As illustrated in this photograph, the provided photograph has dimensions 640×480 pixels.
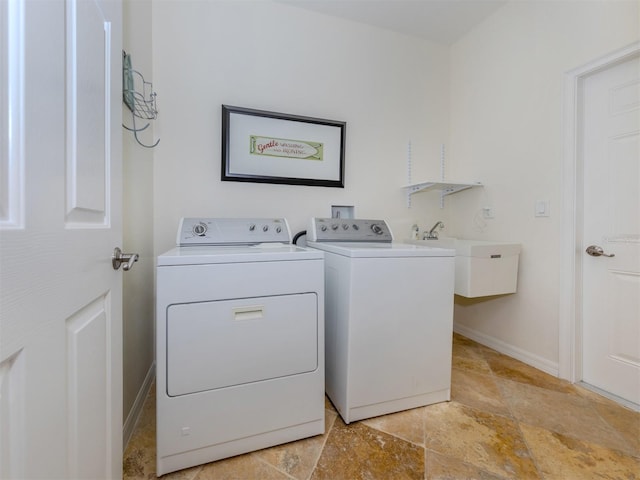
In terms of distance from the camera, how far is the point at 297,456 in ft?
4.16

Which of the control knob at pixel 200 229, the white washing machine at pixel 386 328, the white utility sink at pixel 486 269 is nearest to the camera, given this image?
the white washing machine at pixel 386 328

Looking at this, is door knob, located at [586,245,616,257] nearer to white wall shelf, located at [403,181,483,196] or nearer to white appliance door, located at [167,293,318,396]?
white wall shelf, located at [403,181,483,196]

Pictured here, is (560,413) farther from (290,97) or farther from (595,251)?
(290,97)

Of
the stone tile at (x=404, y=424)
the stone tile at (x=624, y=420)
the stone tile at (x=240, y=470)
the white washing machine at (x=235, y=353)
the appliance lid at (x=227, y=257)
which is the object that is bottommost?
the stone tile at (x=240, y=470)

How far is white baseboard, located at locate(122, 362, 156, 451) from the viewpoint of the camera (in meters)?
1.30

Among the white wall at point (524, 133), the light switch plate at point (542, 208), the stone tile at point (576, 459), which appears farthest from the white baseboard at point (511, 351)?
the light switch plate at point (542, 208)

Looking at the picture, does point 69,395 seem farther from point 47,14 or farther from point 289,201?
point 289,201

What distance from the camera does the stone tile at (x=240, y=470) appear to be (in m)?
1.17

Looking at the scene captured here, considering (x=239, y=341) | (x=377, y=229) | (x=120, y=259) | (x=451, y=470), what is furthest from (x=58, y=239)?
(x=377, y=229)

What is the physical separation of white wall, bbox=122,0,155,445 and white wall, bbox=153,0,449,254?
14cm

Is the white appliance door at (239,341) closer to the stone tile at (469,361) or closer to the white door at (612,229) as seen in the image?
the stone tile at (469,361)

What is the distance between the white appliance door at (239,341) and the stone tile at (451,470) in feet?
2.06

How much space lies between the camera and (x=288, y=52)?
220 cm

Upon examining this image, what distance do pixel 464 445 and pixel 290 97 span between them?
242 cm
